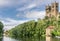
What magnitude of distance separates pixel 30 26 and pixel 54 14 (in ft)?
50.7

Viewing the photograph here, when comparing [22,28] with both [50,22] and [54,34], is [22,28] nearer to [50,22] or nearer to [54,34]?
[50,22]

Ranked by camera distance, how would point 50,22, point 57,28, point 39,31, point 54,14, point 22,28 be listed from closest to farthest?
1. point 57,28
2. point 39,31
3. point 50,22
4. point 22,28
5. point 54,14

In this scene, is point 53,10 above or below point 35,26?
above

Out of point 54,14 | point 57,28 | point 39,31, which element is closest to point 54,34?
point 57,28

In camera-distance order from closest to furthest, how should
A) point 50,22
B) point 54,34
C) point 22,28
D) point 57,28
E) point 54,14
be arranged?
point 54,34 < point 57,28 < point 50,22 < point 22,28 < point 54,14

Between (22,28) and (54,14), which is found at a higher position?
(54,14)

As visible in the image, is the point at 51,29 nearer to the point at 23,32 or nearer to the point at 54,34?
the point at 54,34

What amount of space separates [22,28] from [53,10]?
53.1 feet

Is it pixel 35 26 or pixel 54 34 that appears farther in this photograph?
pixel 35 26

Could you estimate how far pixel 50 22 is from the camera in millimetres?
56594

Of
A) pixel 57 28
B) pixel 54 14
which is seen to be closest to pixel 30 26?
pixel 57 28

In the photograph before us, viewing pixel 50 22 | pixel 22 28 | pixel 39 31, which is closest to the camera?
pixel 39 31

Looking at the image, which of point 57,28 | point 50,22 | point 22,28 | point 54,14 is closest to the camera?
point 57,28

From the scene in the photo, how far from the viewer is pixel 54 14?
2726 inches
